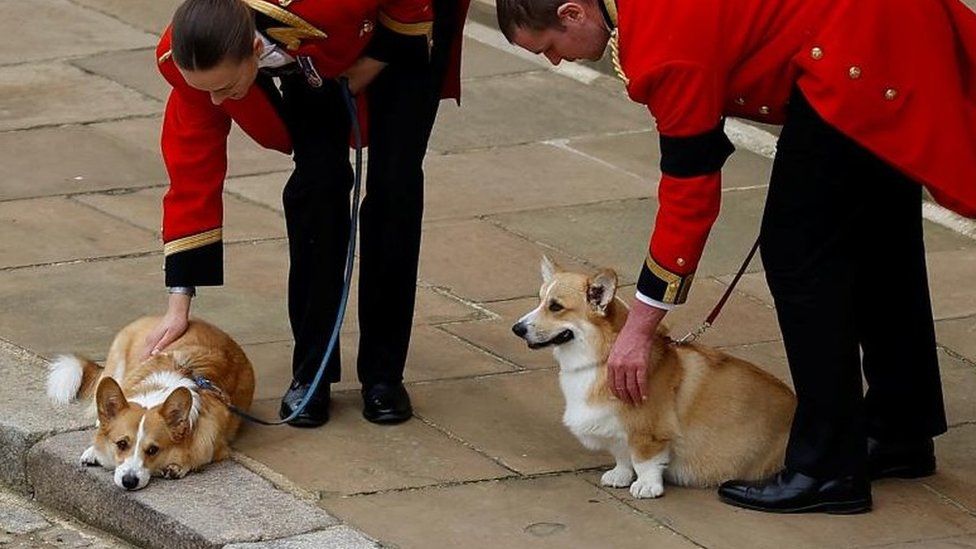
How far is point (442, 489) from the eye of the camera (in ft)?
17.2

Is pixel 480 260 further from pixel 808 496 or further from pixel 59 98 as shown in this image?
pixel 59 98

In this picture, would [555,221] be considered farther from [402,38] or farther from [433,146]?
[402,38]

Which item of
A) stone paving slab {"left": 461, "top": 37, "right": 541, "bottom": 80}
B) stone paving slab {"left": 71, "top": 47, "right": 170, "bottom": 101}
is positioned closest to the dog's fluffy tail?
stone paving slab {"left": 71, "top": 47, "right": 170, "bottom": 101}

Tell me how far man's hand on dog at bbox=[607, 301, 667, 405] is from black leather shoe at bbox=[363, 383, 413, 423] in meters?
0.87

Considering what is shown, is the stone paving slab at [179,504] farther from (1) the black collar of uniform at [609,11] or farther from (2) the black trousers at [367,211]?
(1) the black collar of uniform at [609,11]

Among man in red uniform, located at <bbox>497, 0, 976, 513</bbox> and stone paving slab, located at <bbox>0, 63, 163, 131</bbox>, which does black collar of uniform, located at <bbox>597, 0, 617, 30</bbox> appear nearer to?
man in red uniform, located at <bbox>497, 0, 976, 513</bbox>

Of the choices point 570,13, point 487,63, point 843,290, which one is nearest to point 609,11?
point 570,13

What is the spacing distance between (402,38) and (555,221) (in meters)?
2.49

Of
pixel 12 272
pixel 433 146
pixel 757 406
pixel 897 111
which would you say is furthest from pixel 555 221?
pixel 897 111

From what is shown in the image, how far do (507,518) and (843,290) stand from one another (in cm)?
103

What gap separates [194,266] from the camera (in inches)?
217

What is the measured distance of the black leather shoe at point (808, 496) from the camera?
5082 mm

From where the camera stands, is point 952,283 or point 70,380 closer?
point 70,380

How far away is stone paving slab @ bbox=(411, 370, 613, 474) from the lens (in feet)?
18.0
